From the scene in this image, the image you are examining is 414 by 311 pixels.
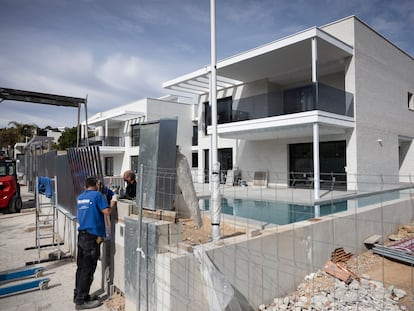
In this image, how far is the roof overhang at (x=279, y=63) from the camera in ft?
36.1

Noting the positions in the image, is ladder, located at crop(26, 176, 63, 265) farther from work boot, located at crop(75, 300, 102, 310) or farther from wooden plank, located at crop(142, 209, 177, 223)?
wooden plank, located at crop(142, 209, 177, 223)

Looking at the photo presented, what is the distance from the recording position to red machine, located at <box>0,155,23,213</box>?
10578 mm

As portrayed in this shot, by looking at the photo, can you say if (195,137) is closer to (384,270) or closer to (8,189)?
(8,189)

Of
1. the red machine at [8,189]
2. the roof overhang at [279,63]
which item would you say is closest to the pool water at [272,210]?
the roof overhang at [279,63]

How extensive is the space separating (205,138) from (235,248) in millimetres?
14970

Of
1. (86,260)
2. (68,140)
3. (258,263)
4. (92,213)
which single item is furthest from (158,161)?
(68,140)

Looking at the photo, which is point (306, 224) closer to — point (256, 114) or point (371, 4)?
point (256, 114)

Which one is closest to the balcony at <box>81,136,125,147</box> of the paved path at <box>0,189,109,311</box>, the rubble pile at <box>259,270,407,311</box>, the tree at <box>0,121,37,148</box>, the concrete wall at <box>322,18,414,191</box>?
the paved path at <box>0,189,109,311</box>

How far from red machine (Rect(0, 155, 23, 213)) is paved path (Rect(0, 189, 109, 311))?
211 cm

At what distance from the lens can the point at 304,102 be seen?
450 inches

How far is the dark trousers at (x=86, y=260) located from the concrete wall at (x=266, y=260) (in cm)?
121

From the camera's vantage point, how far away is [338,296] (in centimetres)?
440

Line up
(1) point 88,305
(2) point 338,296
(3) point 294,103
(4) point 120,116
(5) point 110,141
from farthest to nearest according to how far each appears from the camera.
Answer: (5) point 110,141 < (4) point 120,116 < (3) point 294,103 < (2) point 338,296 < (1) point 88,305

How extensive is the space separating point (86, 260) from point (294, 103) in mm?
10558
